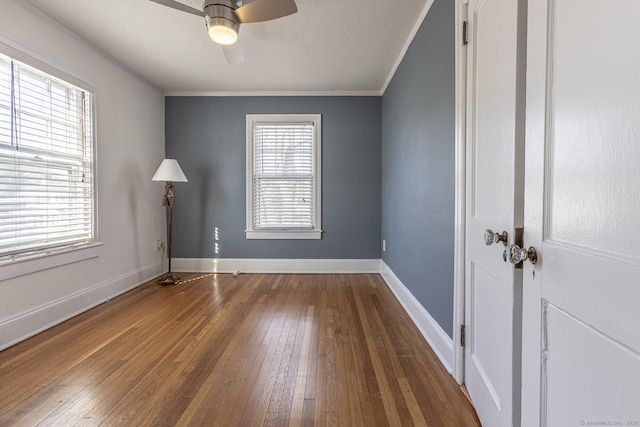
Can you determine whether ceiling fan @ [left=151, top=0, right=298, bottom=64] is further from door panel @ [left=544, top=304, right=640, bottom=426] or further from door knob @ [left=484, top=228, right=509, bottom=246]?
door panel @ [left=544, top=304, right=640, bottom=426]

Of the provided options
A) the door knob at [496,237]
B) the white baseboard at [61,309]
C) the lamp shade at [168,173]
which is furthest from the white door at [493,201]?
the lamp shade at [168,173]

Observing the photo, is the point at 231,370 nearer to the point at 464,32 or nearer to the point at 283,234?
the point at 464,32

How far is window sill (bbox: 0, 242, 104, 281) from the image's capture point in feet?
6.70

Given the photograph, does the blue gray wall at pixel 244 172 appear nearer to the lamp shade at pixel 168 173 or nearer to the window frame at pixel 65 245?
the lamp shade at pixel 168 173

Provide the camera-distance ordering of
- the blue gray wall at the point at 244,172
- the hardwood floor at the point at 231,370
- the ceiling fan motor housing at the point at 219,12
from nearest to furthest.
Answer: the hardwood floor at the point at 231,370, the ceiling fan motor housing at the point at 219,12, the blue gray wall at the point at 244,172

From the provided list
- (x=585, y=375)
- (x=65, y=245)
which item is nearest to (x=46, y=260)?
(x=65, y=245)

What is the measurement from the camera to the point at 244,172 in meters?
3.97

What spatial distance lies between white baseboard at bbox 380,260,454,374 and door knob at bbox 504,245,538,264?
39.7 inches

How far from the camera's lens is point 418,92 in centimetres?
236

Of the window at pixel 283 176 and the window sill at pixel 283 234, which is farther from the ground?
the window at pixel 283 176

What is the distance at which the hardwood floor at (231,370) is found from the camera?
1.38m

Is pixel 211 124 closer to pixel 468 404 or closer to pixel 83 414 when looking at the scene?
→ pixel 83 414

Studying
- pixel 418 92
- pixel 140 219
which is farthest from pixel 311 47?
pixel 140 219

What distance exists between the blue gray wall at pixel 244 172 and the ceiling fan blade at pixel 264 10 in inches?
76.8
